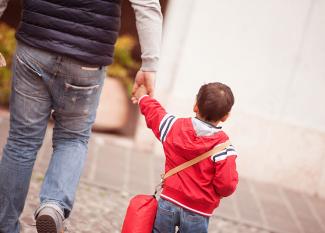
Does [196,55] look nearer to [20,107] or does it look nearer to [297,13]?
[297,13]

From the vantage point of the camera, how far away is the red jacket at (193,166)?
9.48 feet

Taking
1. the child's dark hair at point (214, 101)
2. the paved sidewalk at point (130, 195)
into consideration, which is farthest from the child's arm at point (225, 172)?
the paved sidewalk at point (130, 195)

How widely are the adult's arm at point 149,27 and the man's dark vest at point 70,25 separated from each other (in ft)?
0.40

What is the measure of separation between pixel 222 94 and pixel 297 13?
3170 millimetres

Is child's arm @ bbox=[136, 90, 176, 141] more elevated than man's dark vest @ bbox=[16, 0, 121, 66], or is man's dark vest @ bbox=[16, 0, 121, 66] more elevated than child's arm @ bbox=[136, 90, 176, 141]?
man's dark vest @ bbox=[16, 0, 121, 66]

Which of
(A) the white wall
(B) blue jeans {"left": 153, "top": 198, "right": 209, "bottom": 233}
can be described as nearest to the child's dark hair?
(B) blue jeans {"left": 153, "top": 198, "right": 209, "bottom": 233}

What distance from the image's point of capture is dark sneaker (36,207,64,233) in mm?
2850

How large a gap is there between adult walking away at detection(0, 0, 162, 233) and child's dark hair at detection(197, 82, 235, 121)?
12.8 inches

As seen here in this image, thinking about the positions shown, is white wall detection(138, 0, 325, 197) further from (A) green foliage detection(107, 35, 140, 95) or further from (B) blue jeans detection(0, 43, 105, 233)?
(B) blue jeans detection(0, 43, 105, 233)

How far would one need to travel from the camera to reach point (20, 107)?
3049 mm

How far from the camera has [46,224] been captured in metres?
2.86

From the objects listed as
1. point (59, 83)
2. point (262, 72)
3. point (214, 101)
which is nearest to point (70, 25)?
point (59, 83)

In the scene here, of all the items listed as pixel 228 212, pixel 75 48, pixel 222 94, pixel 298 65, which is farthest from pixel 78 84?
pixel 298 65

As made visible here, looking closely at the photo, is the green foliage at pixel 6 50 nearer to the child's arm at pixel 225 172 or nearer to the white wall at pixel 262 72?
the white wall at pixel 262 72
